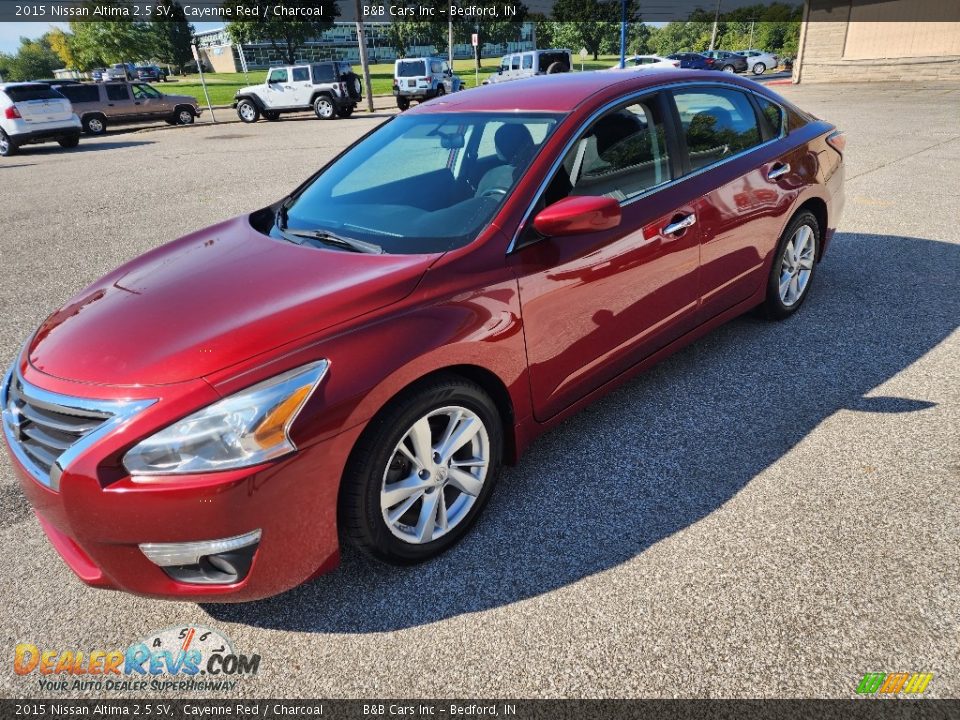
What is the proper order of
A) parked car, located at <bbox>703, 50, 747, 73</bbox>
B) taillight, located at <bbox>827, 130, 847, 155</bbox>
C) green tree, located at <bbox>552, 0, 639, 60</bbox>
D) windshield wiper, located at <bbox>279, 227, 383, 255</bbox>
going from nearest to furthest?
1. windshield wiper, located at <bbox>279, 227, 383, 255</bbox>
2. taillight, located at <bbox>827, 130, 847, 155</bbox>
3. parked car, located at <bbox>703, 50, 747, 73</bbox>
4. green tree, located at <bbox>552, 0, 639, 60</bbox>

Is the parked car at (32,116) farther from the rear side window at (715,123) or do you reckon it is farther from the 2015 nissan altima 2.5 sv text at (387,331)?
Result: the rear side window at (715,123)

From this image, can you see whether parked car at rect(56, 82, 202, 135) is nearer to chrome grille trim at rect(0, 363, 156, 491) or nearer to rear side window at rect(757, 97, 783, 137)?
rear side window at rect(757, 97, 783, 137)

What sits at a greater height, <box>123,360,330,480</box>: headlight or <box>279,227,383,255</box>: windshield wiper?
<box>279,227,383,255</box>: windshield wiper

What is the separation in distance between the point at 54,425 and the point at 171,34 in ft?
310

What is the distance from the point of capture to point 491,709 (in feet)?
6.55

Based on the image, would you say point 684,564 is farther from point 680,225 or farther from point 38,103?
point 38,103

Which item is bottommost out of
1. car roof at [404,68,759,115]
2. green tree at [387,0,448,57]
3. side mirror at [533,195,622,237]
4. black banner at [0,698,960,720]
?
black banner at [0,698,960,720]

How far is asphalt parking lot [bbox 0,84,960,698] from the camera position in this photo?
2.10 meters

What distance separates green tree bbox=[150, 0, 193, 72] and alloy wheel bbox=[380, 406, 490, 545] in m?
76.8

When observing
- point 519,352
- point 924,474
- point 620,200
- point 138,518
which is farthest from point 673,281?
point 138,518

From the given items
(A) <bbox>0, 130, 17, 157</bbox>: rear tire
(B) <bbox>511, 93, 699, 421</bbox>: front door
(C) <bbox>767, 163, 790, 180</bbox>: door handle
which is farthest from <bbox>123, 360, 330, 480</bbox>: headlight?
(A) <bbox>0, 130, 17, 157</bbox>: rear tire

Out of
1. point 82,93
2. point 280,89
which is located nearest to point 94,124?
point 82,93

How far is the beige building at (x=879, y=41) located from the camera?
24.8 m

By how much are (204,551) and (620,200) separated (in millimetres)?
2216
